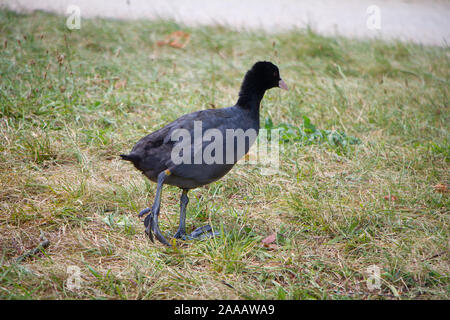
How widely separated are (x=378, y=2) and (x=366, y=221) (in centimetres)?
810

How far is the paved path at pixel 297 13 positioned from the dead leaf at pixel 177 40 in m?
0.79

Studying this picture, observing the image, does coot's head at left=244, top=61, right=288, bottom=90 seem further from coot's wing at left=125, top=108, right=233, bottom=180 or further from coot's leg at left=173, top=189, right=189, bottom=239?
coot's leg at left=173, top=189, right=189, bottom=239

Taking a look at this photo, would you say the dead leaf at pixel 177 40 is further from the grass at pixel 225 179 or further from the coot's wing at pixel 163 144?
the coot's wing at pixel 163 144

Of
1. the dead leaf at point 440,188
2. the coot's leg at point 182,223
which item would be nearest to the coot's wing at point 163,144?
the coot's leg at point 182,223

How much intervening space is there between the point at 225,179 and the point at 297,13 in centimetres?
620

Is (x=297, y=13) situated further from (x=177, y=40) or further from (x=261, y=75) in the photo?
(x=261, y=75)

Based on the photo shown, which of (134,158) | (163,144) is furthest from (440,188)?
(134,158)

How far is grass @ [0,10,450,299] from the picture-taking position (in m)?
2.70

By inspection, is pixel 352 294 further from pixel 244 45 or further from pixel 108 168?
pixel 244 45

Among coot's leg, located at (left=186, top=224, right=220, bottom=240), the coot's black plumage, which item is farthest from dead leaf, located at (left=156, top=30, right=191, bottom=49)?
coot's leg, located at (left=186, top=224, right=220, bottom=240)

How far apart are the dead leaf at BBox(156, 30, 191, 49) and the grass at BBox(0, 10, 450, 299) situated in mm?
154

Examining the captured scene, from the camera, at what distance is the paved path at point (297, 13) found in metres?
7.87

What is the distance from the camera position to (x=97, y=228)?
3.18m
